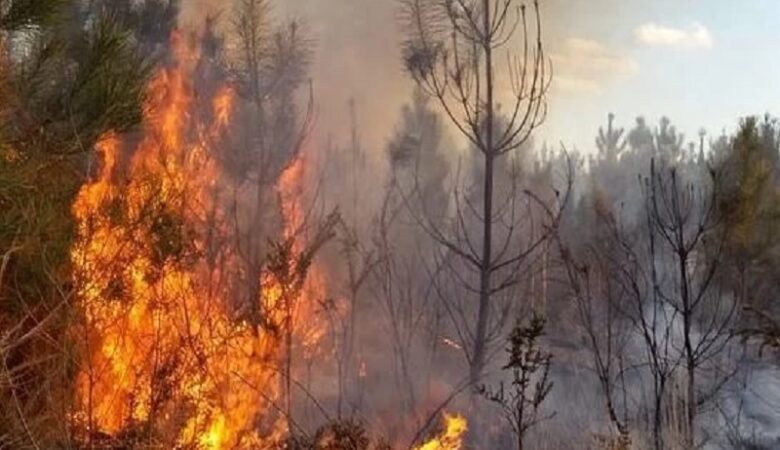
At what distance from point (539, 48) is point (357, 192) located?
771cm

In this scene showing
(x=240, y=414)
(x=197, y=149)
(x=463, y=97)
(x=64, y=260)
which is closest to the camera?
(x=64, y=260)

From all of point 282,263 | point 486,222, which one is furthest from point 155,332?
point 486,222

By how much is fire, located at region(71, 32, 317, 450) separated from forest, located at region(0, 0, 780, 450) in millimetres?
24

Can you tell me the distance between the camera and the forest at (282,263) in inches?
217

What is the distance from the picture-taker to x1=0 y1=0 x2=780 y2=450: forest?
18.1 ft

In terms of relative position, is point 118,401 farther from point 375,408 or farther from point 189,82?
point 189,82

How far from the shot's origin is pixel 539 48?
7.29 metres

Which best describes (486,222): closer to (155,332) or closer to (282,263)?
(282,263)

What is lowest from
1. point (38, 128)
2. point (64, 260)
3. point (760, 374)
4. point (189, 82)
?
point (760, 374)

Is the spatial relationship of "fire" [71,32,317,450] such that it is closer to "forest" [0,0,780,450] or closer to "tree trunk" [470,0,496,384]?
"forest" [0,0,780,450]

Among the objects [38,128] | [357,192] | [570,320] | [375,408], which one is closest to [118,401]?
[38,128]

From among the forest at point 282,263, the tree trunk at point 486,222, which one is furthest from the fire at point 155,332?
the tree trunk at point 486,222

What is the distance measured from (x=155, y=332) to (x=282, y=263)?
1290 mm

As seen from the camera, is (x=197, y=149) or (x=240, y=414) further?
(x=197, y=149)
